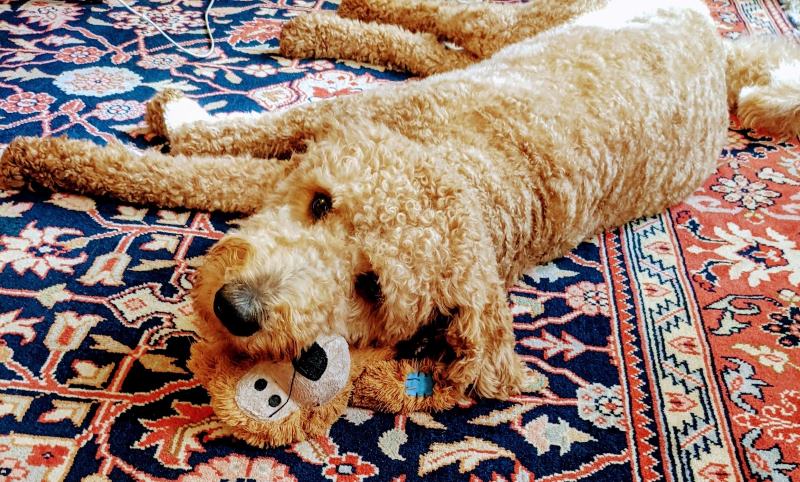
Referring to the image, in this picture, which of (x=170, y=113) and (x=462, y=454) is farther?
(x=170, y=113)

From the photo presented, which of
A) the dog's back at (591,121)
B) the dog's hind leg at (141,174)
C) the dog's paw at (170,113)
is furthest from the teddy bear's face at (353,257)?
the dog's paw at (170,113)

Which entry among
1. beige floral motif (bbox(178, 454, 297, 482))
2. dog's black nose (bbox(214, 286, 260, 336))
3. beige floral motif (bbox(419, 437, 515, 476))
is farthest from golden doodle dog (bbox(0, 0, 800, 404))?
beige floral motif (bbox(178, 454, 297, 482))

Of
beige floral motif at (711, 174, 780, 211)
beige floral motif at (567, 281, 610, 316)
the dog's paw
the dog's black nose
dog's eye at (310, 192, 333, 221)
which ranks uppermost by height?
dog's eye at (310, 192, 333, 221)

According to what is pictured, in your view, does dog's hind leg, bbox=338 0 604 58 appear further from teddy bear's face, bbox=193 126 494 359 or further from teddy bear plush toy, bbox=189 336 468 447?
teddy bear plush toy, bbox=189 336 468 447

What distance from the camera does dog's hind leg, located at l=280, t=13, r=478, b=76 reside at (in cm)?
275

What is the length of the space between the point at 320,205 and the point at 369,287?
0.20 m

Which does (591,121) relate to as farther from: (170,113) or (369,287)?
(170,113)

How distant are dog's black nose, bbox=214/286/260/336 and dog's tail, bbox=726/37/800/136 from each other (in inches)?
95.1

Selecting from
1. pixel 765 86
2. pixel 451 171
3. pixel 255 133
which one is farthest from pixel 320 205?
pixel 765 86

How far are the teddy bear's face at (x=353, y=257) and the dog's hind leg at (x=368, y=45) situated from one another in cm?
148

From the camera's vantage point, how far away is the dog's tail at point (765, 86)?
2658mm

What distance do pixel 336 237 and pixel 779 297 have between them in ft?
4.42

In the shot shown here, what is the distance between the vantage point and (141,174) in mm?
1767

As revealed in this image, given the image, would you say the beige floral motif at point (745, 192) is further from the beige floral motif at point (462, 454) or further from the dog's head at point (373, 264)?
the beige floral motif at point (462, 454)
